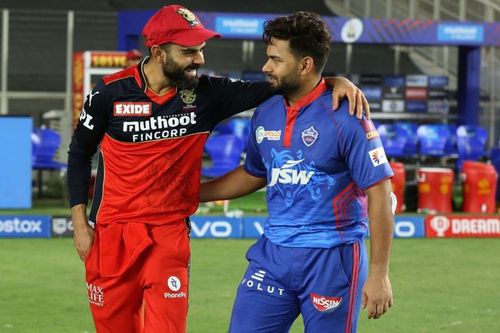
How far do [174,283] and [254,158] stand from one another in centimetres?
65

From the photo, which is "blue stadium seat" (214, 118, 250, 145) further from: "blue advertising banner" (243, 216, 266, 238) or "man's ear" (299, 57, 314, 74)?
"man's ear" (299, 57, 314, 74)

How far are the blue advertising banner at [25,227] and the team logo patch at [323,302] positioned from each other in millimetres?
8751

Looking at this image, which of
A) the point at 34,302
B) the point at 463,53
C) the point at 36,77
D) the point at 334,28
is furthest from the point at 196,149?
the point at 36,77

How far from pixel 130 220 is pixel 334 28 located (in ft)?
48.7

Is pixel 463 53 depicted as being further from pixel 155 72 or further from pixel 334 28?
pixel 155 72

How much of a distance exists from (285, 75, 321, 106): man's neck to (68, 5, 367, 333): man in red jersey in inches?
18.2

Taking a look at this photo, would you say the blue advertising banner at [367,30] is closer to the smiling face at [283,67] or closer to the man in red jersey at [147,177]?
the man in red jersey at [147,177]

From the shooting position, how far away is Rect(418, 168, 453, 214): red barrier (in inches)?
618

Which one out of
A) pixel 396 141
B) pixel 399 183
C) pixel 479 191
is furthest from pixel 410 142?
pixel 399 183

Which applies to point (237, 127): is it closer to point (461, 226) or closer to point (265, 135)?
point (461, 226)

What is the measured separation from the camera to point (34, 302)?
9133 millimetres

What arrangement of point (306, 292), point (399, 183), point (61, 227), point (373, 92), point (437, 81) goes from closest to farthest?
point (306, 292) < point (61, 227) < point (399, 183) < point (373, 92) < point (437, 81)

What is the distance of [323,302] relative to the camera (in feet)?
15.5

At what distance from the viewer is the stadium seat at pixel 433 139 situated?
2047cm
